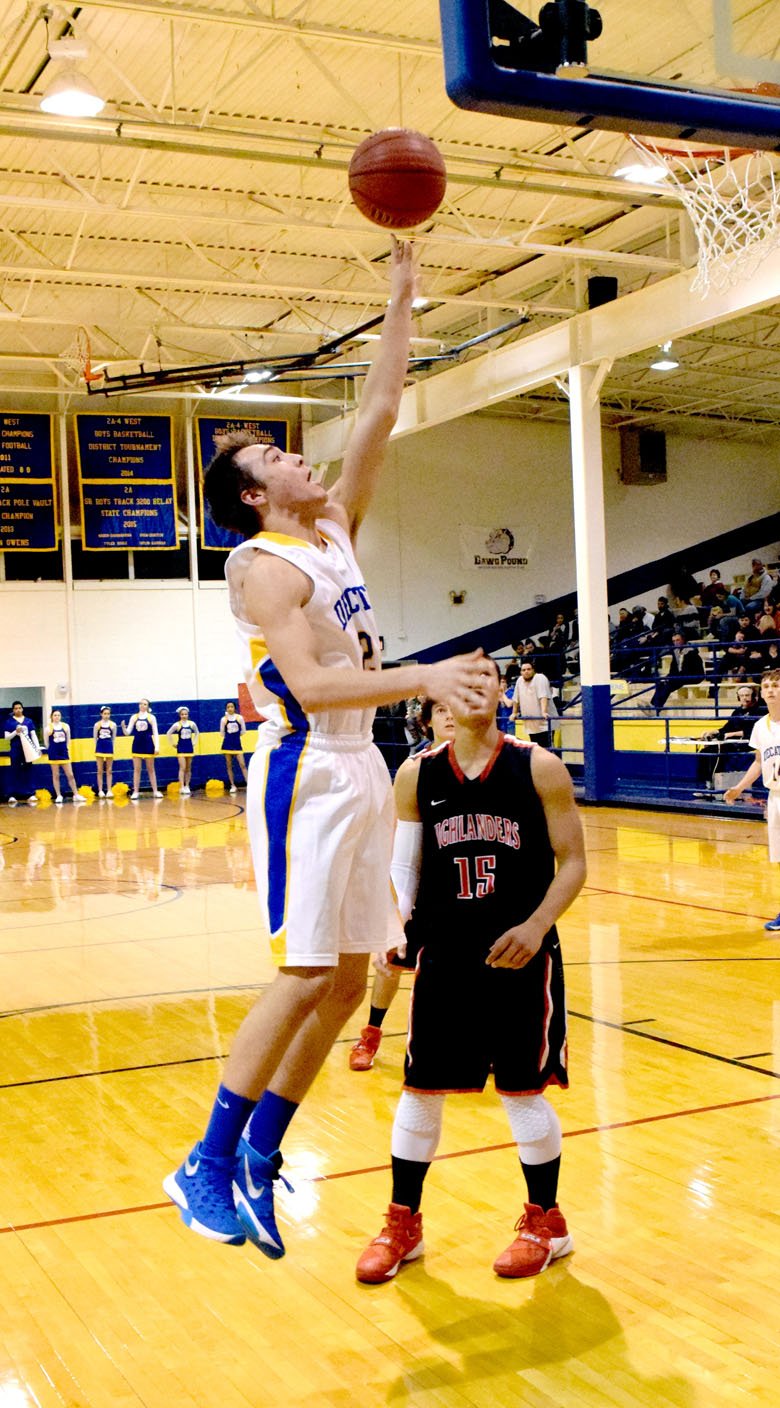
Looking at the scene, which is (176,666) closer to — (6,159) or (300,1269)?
(6,159)

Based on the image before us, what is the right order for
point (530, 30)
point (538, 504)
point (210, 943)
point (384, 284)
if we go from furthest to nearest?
point (538, 504)
point (384, 284)
point (210, 943)
point (530, 30)

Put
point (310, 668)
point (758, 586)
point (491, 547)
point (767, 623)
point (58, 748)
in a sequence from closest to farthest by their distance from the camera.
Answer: point (310, 668) → point (767, 623) → point (58, 748) → point (758, 586) → point (491, 547)

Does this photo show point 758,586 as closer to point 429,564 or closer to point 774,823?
point 429,564

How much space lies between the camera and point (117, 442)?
20703 millimetres

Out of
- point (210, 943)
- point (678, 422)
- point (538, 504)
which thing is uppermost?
point (678, 422)

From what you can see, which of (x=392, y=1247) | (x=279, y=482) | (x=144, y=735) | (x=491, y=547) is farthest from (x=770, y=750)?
(x=491, y=547)

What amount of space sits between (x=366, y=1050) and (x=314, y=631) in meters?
2.79

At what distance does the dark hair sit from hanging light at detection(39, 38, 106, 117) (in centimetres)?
778

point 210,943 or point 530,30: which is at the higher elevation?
point 530,30

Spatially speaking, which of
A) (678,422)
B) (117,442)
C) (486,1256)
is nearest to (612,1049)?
(486,1256)

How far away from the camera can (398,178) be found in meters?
3.58

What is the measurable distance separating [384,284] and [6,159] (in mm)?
5040

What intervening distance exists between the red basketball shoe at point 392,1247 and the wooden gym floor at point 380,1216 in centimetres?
5

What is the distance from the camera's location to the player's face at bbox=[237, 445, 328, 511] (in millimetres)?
2990
